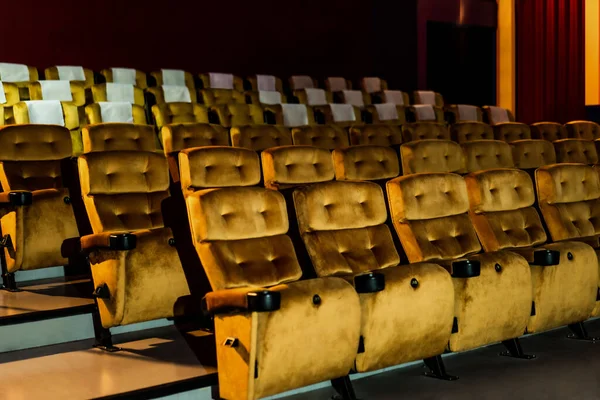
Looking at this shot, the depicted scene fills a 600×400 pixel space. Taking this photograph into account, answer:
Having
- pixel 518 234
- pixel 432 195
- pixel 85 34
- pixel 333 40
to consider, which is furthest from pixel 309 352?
pixel 333 40

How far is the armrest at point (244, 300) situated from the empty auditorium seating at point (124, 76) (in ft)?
7.34

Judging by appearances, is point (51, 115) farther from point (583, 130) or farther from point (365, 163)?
point (583, 130)

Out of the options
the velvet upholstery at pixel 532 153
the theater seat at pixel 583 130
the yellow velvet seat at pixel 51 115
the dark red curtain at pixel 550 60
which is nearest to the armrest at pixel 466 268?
the velvet upholstery at pixel 532 153

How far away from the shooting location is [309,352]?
1309 mm

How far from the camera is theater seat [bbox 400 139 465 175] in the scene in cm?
218

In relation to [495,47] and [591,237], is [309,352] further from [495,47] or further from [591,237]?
[495,47]

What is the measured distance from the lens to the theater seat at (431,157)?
218 centimetres

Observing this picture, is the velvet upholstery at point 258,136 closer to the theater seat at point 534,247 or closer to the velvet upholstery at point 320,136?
the velvet upholstery at point 320,136

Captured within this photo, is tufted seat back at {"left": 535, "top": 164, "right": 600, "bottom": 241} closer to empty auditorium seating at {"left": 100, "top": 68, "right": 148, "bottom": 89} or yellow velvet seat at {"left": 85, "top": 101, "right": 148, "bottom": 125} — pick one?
yellow velvet seat at {"left": 85, "top": 101, "right": 148, "bottom": 125}

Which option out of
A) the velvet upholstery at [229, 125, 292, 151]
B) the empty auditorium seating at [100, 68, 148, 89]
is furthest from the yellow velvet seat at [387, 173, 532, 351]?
the empty auditorium seating at [100, 68, 148, 89]

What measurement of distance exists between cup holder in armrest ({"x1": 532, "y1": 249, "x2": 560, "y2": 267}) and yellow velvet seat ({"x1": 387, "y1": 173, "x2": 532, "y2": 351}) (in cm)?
5

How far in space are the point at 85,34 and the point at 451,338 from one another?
2.73 m

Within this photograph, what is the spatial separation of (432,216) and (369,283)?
1.46 ft

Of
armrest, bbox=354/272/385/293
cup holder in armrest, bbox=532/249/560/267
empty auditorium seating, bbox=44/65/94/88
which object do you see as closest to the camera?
armrest, bbox=354/272/385/293
